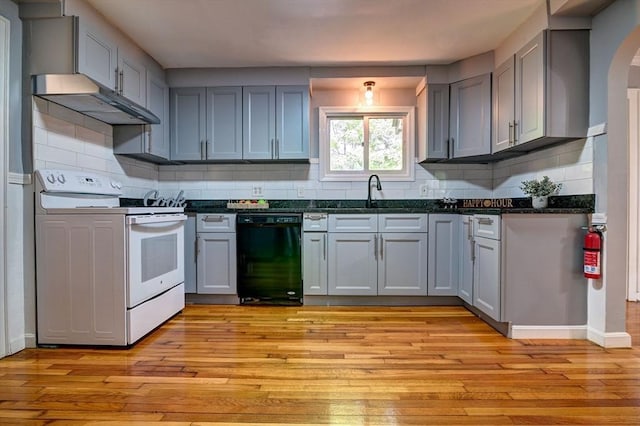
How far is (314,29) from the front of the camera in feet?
8.20

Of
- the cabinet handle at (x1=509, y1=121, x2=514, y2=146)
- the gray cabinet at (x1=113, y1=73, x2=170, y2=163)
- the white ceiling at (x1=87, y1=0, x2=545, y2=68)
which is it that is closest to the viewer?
the white ceiling at (x1=87, y1=0, x2=545, y2=68)

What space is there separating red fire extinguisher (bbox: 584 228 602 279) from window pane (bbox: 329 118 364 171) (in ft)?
6.73

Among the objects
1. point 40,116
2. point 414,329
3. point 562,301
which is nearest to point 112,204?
point 40,116

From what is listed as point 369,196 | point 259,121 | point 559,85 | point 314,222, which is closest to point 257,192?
point 259,121

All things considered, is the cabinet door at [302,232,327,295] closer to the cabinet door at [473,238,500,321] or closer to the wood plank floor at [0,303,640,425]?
the wood plank floor at [0,303,640,425]

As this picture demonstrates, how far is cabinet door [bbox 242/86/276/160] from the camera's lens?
3230 millimetres

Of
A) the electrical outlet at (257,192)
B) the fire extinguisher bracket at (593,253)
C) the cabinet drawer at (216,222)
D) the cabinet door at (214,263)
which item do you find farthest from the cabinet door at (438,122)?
the cabinet door at (214,263)

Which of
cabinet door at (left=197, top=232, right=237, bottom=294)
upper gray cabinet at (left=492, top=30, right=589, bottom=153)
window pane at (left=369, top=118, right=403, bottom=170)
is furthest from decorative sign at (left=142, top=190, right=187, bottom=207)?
upper gray cabinet at (left=492, top=30, right=589, bottom=153)

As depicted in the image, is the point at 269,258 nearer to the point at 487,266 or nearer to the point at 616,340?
the point at 487,266

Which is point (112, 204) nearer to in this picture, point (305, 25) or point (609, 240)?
point (305, 25)

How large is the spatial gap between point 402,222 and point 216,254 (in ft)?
5.59

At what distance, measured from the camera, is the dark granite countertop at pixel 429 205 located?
2.24m

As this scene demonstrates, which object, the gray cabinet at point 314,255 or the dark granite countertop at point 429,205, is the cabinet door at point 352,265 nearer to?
the gray cabinet at point 314,255

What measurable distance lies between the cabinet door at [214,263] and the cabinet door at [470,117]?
228 centimetres
